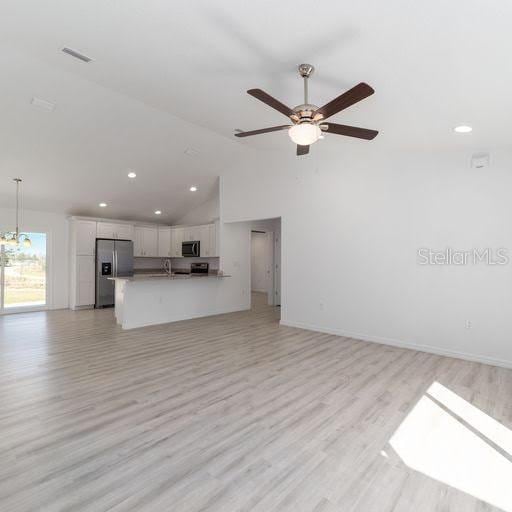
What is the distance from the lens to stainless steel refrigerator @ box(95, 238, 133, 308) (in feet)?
27.5

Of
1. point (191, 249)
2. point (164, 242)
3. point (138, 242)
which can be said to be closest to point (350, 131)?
point (191, 249)

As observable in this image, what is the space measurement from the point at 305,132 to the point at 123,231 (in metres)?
7.53

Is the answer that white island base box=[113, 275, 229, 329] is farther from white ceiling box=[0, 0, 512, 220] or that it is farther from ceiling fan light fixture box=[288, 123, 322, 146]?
Result: ceiling fan light fixture box=[288, 123, 322, 146]

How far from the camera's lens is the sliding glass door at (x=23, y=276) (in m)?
7.48

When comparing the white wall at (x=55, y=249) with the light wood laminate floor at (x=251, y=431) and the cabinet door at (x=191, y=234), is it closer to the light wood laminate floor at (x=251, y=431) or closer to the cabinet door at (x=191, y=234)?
the cabinet door at (x=191, y=234)

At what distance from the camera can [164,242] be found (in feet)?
32.2

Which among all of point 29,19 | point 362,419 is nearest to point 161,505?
point 362,419

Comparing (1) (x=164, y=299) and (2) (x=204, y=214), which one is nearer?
(1) (x=164, y=299)

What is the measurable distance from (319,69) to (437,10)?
1.01 m

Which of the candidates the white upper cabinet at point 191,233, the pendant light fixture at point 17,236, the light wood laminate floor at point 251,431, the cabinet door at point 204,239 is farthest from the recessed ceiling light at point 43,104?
the white upper cabinet at point 191,233

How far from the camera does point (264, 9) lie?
2188 millimetres

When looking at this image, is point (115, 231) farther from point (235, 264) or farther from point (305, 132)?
point (305, 132)

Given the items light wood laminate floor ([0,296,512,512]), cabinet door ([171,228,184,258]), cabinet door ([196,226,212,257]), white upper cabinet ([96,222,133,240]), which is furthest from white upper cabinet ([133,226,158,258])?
light wood laminate floor ([0,296,512,512])

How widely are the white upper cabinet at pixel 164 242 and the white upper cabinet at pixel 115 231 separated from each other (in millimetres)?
885
